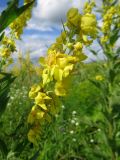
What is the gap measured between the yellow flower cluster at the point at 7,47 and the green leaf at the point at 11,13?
1113 mm

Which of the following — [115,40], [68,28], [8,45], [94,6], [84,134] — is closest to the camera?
[68,28]

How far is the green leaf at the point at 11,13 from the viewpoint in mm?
1008

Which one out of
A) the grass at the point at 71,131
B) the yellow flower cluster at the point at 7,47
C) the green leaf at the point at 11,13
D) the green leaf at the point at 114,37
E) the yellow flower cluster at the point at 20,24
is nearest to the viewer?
the green leaf at the point at 11,13

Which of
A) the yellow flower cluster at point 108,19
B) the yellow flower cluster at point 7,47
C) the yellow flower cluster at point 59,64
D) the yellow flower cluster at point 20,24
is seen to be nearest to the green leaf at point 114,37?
the yellow flower cluster at point 108,19

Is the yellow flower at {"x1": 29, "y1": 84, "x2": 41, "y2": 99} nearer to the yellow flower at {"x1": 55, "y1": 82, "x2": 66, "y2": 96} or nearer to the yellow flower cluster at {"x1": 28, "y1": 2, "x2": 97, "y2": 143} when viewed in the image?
the yellow flower cluster at {"x1": 28, "y1": 2, "x2": 97, "y2": 143}

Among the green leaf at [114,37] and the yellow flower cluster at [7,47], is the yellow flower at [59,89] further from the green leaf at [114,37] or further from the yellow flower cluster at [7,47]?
the green leaf at [114,37]

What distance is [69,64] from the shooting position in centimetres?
108

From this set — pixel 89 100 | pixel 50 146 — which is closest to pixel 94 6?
pixel 89 100

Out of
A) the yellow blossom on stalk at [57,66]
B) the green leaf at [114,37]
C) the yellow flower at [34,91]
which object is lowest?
the green leaf at [114,37]

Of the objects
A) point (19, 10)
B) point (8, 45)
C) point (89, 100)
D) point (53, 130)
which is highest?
point (19, 10)

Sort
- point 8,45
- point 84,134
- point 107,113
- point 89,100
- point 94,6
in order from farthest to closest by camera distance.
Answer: point 89,100
point 94,6
point 84,134
point 107,113
point 8,45

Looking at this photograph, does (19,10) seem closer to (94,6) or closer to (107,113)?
(107,113)

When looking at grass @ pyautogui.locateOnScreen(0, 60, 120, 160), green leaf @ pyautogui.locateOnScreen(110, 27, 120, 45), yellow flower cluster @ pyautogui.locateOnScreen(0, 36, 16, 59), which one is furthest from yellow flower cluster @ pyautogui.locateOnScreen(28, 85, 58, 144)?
green leaf @ pyautogui.locateOnScreen(110, 27, 120, 45)

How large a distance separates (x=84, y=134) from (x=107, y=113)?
1251mm
